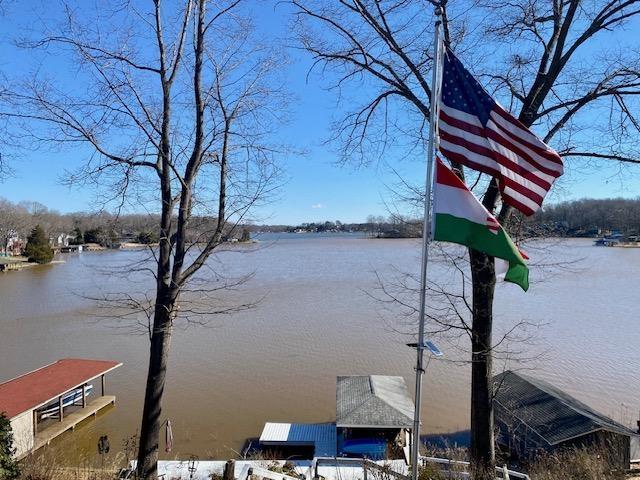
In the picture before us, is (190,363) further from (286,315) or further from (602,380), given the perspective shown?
(602,380)

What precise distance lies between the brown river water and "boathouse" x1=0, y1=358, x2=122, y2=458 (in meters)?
0.47

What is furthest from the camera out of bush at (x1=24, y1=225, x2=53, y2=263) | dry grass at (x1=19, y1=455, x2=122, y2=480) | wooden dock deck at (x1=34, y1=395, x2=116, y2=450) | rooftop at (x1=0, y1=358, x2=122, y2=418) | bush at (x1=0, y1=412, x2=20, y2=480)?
bush at (x1=24, y1=225, x2=53, y2=263)

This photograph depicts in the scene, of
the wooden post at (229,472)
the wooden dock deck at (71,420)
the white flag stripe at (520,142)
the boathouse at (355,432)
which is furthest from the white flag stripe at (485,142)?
the wooden dock deck at (71,420)

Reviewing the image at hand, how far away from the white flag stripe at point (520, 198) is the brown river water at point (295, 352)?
297 cm

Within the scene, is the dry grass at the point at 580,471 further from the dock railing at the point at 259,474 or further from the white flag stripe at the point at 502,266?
the white flag stripe at the point at 502,266

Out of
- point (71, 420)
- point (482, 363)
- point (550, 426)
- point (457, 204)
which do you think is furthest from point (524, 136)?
point (71, 420)

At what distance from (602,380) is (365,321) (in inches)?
411

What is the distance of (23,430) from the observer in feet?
40.7

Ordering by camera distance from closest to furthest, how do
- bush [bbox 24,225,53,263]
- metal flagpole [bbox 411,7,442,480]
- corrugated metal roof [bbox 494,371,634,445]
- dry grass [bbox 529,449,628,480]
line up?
1. metal flagpole [bbox 411,7,442,480]
2. dry grass [bbox 529,449,628,480]
3. corrugated metal roof [bbox 494,371,634,445]
4. bush [bbox 24,225,53,263]

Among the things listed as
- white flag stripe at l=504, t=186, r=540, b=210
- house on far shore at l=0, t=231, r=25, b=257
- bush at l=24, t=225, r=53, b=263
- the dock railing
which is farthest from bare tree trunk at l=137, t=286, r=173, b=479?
house on far shore at l=0, t=231, r=25, b=257

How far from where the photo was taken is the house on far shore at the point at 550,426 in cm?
1073

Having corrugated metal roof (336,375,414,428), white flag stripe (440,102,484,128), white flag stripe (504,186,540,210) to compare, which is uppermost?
white flag stripe (440,102,484,128)

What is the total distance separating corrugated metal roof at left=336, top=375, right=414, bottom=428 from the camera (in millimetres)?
11617

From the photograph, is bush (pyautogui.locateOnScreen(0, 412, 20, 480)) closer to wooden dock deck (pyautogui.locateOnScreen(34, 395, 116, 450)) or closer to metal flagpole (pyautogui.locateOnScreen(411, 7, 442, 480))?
metal flagpole (pyautogui.locateOnScreen(411, 7, 442, 480))
